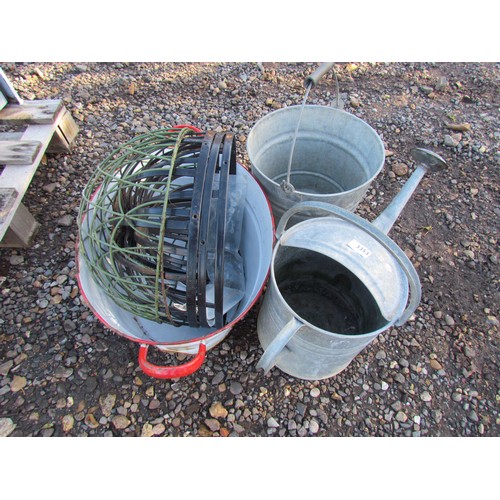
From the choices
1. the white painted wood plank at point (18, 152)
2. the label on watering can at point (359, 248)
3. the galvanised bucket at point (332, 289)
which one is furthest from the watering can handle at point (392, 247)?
the white painted wood plank at point (18, 152)

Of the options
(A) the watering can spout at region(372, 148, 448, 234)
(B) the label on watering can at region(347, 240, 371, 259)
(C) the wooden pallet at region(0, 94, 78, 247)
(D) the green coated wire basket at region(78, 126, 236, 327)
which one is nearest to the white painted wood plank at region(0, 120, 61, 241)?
(C) the wooden pallet at region(0, 94, 78, 247)

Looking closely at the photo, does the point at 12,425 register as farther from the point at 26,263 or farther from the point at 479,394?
the point at 479,394

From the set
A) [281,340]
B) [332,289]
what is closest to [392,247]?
[281,340]

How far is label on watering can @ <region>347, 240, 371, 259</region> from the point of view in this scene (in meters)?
1.22

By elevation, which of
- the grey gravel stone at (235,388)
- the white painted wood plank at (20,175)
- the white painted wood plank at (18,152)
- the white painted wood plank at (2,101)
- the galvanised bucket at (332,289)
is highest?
the white painted wood plank at (2,101)

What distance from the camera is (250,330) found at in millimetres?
1699

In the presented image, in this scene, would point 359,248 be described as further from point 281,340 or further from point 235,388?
point 235,388

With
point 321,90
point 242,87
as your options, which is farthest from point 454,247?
point 242,87

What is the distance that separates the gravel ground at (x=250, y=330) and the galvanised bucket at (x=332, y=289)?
23 centimetres

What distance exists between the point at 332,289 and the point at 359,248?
0.55m

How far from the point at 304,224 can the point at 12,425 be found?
1.46 metres

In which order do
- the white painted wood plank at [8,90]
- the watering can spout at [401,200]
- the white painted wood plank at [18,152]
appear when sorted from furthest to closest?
the white painted wood plank at [8,90]
the white painted wood plank at [18,152]
the watering can spout at [401,200]

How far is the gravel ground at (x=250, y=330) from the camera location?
150 cm

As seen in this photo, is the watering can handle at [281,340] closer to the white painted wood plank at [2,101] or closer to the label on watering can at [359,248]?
the label on watering can at [359,248]
